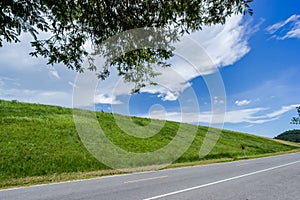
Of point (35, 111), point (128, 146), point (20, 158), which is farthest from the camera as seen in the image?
point (35, 111)

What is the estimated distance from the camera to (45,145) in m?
18.3

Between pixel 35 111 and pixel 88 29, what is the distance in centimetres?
2487

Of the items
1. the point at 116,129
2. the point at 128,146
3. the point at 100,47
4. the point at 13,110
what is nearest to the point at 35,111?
the point at 13,110

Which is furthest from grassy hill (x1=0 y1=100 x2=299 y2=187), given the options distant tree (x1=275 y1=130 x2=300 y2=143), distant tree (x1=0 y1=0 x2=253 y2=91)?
distant tree (x1=275 y1=130 x2=300 y2=143)

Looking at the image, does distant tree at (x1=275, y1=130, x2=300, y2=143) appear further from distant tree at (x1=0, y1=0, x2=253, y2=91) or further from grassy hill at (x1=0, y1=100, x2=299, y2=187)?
distant tree at (x1=0, y1=0, x2=253, y2=91)

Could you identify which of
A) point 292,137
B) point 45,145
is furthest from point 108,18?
point 292,137

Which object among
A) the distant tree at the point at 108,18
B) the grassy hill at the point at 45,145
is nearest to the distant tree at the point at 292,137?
the grassy hill at the point at 45,145

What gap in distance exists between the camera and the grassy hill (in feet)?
45.2

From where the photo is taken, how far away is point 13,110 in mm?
26359

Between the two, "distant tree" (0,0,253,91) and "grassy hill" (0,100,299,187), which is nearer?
"distant tree" (0,0,253,91)

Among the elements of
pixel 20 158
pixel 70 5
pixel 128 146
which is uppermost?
pixel 70 5

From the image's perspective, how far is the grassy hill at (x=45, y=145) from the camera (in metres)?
13.8

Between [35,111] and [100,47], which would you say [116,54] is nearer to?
[100,47]

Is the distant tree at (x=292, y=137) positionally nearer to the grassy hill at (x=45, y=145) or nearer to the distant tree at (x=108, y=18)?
Answer: the grassy hill at (x=45, y=145)
